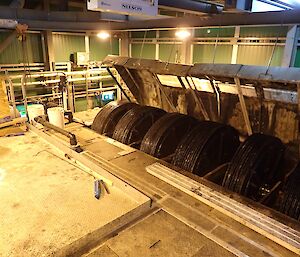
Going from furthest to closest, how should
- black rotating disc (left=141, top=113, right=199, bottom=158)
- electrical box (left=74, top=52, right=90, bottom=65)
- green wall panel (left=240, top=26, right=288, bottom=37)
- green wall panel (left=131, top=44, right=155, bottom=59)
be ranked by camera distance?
green wall panel (left=131, top=44, right=155, bottom=59), electrical box (left=74, top=52, right=90, bottom=65), green wall panel (left=240, top=26, right=288, bottom=37), black rotating disc (left=141, top=113, right=199, bottom=158)

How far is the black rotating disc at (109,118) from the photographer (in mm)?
4254

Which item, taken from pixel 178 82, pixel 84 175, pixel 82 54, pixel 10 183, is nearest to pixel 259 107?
pixel 178 82

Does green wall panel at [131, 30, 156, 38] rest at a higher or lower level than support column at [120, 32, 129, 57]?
higher

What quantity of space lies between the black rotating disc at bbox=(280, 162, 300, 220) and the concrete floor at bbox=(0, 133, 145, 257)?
1420mm

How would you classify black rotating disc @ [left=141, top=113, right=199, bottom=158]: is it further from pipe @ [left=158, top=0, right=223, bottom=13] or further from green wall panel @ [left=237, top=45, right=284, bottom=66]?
green wall panel @ [left=237, top=45, right=284, bottom=66]

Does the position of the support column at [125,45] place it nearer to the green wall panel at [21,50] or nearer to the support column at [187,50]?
the support column at [187,50]

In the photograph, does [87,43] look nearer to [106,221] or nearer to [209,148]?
[209,148]

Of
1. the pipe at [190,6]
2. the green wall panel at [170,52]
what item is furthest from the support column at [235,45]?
the green wall panel at [170,52]

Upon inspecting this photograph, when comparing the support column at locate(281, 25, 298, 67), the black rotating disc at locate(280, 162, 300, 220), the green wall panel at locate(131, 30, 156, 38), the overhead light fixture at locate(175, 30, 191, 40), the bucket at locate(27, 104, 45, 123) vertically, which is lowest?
the black rotating disc at locate(280, 162, 300, 220)

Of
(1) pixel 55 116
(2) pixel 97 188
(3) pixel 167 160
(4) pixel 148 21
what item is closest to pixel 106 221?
(2) pixel 97 188

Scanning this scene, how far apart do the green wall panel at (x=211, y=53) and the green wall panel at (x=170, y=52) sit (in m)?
0.62

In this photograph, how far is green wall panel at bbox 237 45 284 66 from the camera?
19.2ft

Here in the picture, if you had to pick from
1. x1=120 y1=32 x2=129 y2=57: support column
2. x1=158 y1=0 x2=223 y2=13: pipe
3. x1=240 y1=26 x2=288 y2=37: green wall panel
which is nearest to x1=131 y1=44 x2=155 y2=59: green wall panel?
x1=120 y1=32 x2=129 y2=57: support column

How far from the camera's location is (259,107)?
3.09 metres
